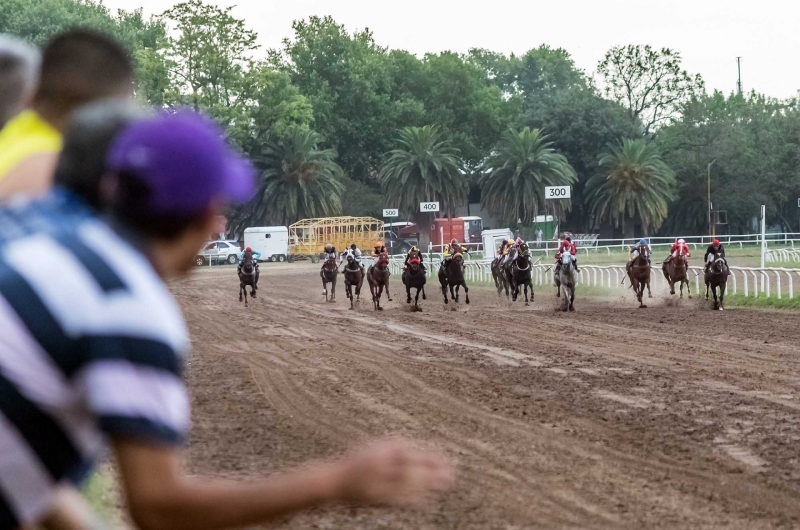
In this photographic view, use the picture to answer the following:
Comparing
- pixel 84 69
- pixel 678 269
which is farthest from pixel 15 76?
pixel 678 269

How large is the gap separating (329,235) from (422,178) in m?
9.44

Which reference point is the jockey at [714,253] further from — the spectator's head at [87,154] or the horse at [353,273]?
the spectator's head at [87,154]

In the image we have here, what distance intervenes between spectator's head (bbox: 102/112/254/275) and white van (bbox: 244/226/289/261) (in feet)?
245

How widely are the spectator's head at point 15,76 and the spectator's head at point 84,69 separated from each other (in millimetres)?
567

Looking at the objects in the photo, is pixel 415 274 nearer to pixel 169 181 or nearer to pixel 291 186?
pixel 169 181

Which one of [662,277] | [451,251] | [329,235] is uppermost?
[329,235]

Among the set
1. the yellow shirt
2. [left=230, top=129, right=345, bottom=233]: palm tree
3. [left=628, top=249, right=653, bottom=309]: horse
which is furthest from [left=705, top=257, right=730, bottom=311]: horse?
[left=230, top=129, right=345, bottom=233]: palm tree

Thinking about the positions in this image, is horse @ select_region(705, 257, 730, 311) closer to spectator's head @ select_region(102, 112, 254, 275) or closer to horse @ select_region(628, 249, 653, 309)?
horse @ select_region(628, 249, 653, 309)

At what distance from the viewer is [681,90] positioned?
90.2m

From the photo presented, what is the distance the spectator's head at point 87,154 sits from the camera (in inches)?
86.7

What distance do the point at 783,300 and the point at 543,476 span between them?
19.8 metres

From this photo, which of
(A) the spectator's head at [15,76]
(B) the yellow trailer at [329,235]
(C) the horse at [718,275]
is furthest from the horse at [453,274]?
(B) the yellow trailer at [329,235]

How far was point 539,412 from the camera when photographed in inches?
444

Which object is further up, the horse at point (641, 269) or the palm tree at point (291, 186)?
the palm tree at point (291, 186)
